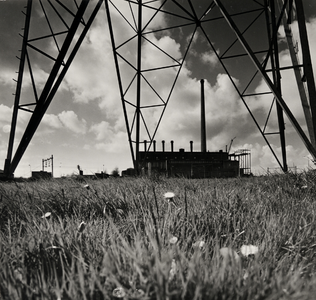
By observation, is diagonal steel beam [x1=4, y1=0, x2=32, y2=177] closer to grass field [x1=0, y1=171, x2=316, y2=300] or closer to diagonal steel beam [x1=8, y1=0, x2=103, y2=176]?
diagonal steel beam [x1=8, y1=0, x2=103, y2=176]

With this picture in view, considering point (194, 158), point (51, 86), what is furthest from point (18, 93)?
point (194, 158)

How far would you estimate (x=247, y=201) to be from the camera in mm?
2031

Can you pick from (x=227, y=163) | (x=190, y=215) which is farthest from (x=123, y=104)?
(x=227, y=163)

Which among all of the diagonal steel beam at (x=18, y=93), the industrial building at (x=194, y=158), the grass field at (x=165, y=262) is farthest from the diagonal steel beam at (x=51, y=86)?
the industrial building at (x=194, y=158)

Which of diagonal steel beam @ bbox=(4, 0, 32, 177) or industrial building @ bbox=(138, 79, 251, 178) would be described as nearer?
diagonal steel beam @ bbox=(4, 0, 32, 177)

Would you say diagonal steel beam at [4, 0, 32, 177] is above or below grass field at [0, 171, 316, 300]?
above

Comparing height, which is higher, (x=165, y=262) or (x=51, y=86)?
(x=51, y=86)

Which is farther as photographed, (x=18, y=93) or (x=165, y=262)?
(x=18, y=93)

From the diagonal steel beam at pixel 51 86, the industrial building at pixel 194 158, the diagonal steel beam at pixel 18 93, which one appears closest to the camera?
the diagonal steel beam at pixel 51 86

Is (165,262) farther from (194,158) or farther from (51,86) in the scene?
(194,158)

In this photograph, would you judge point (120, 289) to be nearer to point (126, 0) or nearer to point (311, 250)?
point (311, 250)

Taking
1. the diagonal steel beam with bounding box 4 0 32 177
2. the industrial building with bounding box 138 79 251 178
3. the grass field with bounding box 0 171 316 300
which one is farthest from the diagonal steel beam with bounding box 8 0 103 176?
the industrial building with bounding box 138 79 251 178

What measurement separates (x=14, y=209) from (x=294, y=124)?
14.2 feet

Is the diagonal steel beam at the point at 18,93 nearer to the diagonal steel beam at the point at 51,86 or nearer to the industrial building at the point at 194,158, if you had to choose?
the diagonal steel beam at the point at 51,86
